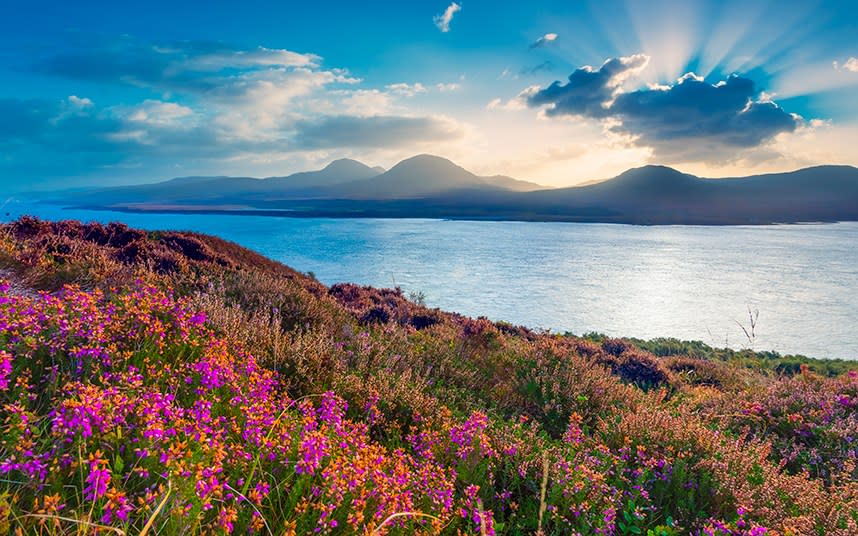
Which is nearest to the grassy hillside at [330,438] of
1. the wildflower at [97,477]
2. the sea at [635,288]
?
the wildflower at [97,477]

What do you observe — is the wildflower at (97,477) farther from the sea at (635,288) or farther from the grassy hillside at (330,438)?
the sea at (635,288)

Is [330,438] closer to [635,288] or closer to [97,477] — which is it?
[97,477]

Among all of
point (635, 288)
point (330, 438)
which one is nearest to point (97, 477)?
point (330, 438)

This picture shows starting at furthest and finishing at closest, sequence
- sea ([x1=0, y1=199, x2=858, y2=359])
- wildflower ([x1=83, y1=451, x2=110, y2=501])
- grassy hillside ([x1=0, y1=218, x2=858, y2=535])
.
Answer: sea ([x1=0, y1=199, x2=858, y2=359]) → grassy hillside ([x1=0, y1=218, x2=858, y2=535]) → wildflower ([x1=83, y1=451, x2=110, y2=501])

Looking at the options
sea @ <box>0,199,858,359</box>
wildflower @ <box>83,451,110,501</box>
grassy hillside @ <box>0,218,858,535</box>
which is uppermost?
wildflower @ <box>83,451,110,501</box>

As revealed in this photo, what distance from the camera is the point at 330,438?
3086 mm

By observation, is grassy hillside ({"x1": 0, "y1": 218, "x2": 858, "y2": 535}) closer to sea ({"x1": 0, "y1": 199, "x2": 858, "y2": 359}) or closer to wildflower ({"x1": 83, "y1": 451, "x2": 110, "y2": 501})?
wildflower ({"x1": 83, "y1": 451, "x2": 110, "y2": 501})

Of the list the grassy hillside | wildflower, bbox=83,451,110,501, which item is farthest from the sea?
wildflower, bbox=83,451,110,501

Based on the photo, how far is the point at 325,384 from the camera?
16.2 ft

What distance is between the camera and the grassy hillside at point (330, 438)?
6.88ft

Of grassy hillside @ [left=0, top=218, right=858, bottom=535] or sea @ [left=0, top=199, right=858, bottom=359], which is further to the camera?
sea @ [left=0, top=199, right=858, bottom=359]

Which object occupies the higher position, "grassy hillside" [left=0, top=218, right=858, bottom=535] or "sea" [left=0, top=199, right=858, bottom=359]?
"grassy hillside" [left=0, top=218, right=858, bottom=535]

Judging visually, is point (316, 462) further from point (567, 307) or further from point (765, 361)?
point (567, 307)

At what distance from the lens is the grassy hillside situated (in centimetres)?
210
